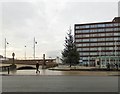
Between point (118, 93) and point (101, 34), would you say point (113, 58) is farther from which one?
point (101, 34)

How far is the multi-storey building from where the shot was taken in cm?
14850

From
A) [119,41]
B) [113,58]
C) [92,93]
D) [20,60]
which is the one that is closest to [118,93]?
[92,93]

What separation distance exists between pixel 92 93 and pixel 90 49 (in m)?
143

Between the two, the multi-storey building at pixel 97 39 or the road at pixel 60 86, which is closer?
the road at pixel 60 86

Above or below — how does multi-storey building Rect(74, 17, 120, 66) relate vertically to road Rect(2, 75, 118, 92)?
above

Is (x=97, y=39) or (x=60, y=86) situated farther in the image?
(x=97, y=39)

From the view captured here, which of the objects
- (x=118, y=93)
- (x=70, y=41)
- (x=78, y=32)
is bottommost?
(x=118, y=93)

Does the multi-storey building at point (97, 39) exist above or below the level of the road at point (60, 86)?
above

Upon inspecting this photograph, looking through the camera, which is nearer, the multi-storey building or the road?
the road

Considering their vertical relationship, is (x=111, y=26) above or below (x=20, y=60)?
above

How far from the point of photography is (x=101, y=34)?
151750mm

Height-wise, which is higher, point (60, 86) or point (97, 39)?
point (97, 39)

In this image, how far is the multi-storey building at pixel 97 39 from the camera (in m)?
148

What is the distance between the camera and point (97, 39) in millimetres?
153125
